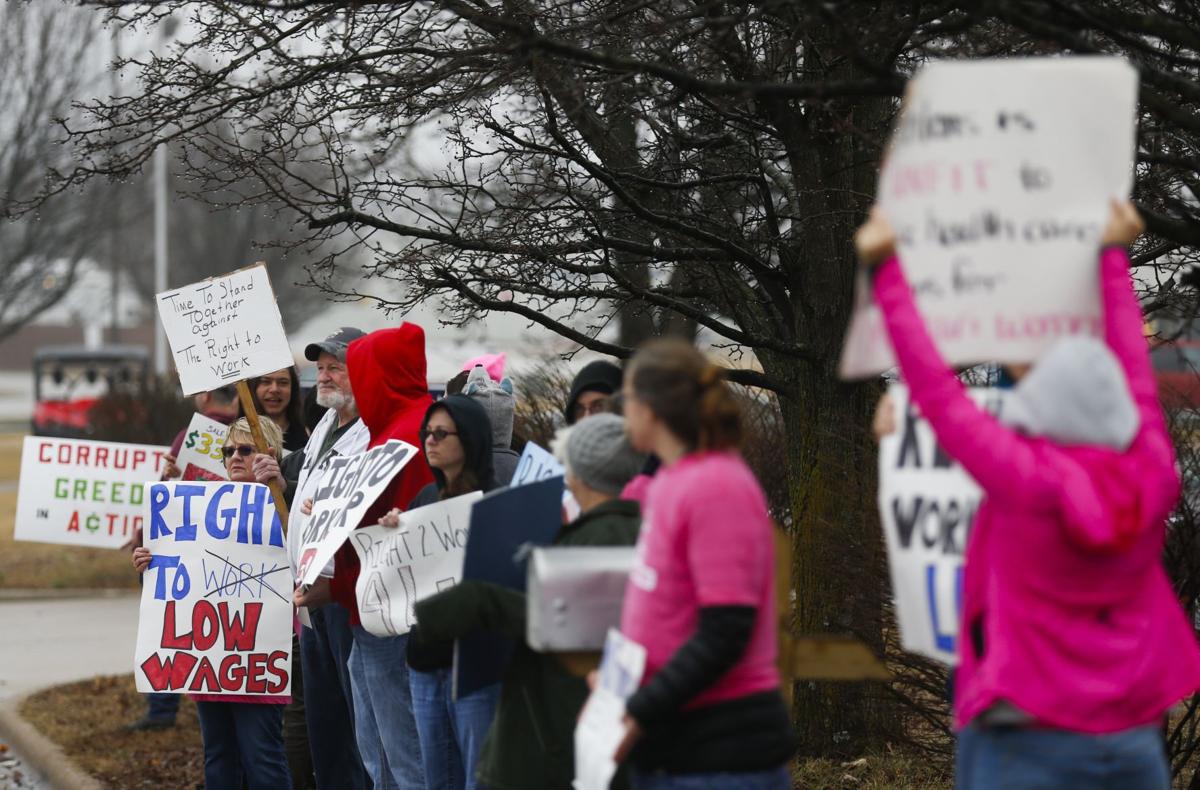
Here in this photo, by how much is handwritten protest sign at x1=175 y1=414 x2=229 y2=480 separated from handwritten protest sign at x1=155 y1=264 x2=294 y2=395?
1.07 m

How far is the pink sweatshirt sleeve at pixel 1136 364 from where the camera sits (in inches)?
116

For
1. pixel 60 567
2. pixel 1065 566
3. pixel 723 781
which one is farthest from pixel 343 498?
pixel 60 567

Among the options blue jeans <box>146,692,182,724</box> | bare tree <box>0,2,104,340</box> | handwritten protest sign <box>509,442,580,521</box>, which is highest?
bare tree <box>0,2,104,340</box>

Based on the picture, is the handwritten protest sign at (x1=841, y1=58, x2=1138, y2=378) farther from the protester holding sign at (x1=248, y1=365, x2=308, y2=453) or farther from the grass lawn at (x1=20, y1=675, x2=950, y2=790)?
the protester holding sign at (x1=248, y1=365, x2=308, y2=453)

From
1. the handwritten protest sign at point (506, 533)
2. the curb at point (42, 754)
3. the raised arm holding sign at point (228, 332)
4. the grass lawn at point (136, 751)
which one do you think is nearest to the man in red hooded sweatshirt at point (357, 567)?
the raised arm holding sign at point (228, 332)

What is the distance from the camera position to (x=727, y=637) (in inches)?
123

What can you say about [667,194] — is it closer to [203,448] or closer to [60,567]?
[203,448]

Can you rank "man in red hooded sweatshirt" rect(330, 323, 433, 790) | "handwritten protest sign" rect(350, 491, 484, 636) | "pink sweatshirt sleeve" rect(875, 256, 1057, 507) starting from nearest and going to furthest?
"pink sweatshirt sleeve" rect(875, 256, 1057, 507), "handwritten protest sign" rect(350, 491, 484, 636), "man in red hooded sweatshirt" rect(330, 323, 433, 790)

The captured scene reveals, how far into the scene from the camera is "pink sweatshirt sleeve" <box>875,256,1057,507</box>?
285 cm

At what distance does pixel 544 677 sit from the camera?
402cm

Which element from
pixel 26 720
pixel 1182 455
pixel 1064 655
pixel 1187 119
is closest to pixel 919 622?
pixel 1064 655

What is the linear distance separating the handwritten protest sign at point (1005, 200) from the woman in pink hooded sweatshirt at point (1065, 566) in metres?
0.07

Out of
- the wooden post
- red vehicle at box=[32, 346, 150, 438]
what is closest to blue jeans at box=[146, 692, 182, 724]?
the wooden post

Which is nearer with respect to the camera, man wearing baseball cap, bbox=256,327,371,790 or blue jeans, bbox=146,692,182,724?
man wearing baseball cap, bbox=256,327,371,790
